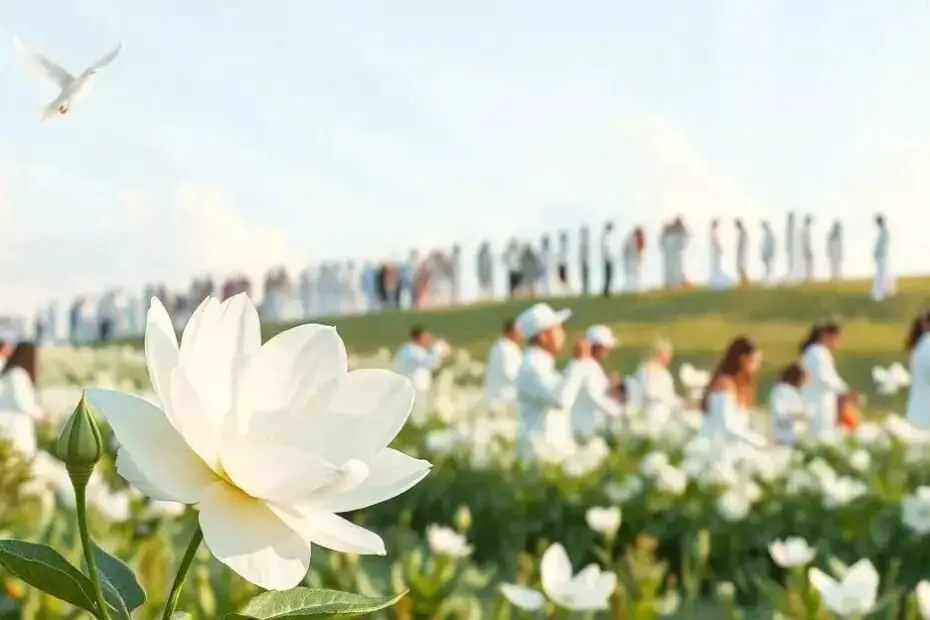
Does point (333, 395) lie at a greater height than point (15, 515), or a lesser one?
greater

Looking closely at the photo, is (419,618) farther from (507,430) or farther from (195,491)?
(507,430)

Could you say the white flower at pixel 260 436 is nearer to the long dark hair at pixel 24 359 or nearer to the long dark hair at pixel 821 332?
the long dark hair at pixel 24 359

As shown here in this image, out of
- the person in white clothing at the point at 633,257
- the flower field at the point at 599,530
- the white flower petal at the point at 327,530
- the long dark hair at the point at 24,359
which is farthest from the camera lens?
the person in white clothing at the point at 633,257

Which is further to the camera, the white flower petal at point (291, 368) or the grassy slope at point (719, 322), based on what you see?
the grassy slope at point (719, 322)

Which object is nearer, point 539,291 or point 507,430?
point 507,430

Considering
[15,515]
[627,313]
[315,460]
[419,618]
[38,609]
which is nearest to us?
[315,460]

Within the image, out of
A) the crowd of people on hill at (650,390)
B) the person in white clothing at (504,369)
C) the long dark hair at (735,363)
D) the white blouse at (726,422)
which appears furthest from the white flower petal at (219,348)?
the person in white clothing at (504,369)

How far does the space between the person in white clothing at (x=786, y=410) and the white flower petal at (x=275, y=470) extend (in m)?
7.84

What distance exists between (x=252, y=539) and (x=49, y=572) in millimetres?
129

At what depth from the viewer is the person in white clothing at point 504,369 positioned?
986cm

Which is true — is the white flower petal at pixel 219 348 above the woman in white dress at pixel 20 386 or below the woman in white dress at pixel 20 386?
above

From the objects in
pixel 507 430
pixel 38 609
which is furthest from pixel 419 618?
pixel 507 430

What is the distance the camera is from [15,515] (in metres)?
3.37

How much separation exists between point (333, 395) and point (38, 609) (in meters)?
1.85
